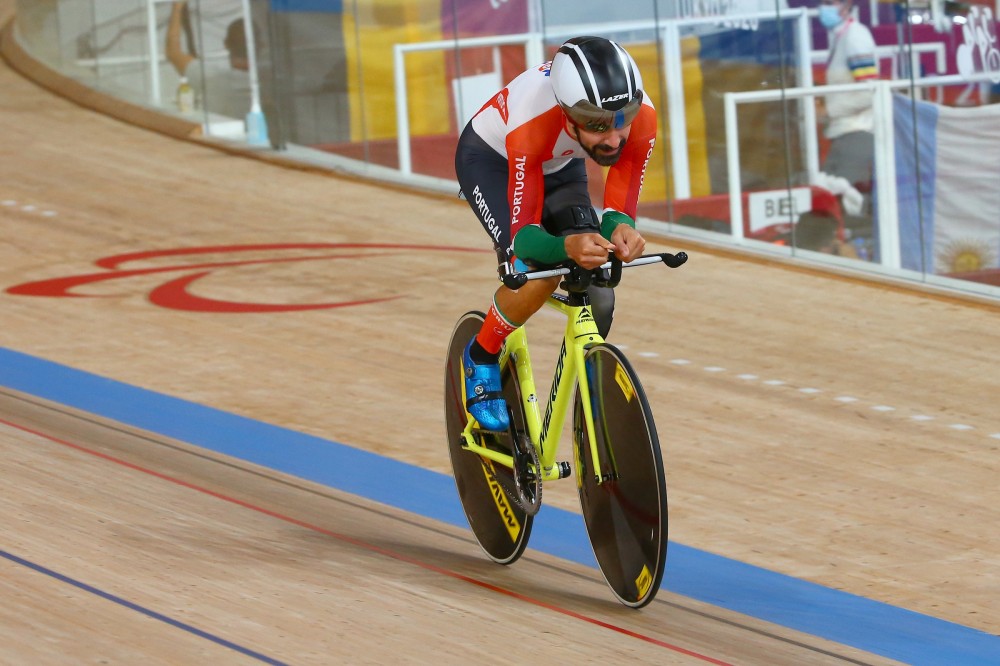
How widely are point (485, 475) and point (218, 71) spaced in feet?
26.3

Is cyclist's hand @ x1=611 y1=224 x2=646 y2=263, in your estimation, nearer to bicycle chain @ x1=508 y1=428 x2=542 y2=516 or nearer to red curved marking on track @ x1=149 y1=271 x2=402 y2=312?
bicycle chain @ x1=508 y1=428 x2=542 y2=516

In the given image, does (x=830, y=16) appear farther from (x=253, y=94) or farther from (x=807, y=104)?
(x=253, y=94)

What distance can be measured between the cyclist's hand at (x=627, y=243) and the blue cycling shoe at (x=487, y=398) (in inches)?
23.7

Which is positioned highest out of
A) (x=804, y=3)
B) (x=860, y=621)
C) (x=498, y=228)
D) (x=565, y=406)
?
(x=804, y=3)

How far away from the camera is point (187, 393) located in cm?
527

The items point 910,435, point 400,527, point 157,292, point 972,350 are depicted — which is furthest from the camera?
point 157,292

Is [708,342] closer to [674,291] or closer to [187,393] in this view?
[674,291]

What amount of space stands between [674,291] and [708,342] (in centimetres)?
96

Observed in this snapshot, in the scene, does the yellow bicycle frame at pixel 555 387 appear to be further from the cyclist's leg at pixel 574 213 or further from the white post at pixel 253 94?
the white post at pixel 253 94

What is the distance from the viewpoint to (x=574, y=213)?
126 inches

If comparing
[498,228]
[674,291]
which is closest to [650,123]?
[498,228]

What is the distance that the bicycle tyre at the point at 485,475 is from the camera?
346 cm

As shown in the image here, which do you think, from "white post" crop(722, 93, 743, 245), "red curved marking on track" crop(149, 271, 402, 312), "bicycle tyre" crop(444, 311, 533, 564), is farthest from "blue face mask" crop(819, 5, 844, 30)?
"bicycle tyre" crop(444, 311, 533, 564)

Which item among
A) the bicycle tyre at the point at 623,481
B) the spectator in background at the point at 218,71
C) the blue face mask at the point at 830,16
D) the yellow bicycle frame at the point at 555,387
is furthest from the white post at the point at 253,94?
the bicycle tyre at the point at 623,481
